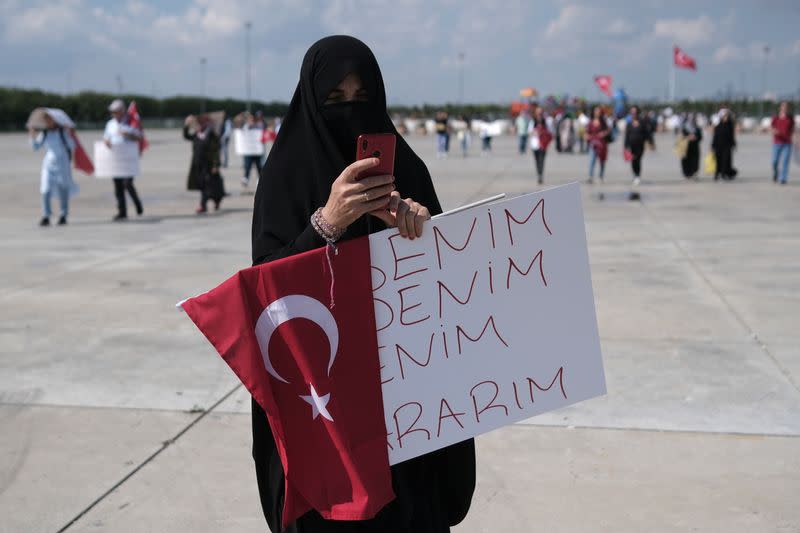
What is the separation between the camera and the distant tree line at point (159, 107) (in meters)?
57.1

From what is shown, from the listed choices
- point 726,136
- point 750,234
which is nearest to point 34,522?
point 750,234

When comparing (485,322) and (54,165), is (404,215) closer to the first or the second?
(485,322)

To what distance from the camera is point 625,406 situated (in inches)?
191

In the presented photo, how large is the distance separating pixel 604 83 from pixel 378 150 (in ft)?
198

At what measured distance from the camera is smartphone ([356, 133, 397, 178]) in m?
1.94

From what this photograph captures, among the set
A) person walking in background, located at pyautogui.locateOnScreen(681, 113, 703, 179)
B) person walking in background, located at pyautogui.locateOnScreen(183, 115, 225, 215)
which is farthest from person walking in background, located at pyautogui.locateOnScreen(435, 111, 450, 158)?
person walking in background, located at pyautogui.locateOnScreen(183, 115, 225, 215)

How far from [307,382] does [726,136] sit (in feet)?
61.4

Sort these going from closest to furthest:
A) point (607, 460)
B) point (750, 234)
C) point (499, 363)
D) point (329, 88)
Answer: point (329, 88)
point (499, 363)
point (607, 460)
point (750, 234)

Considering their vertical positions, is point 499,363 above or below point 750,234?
above

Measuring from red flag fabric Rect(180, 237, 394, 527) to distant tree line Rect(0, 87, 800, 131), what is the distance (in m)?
48.1

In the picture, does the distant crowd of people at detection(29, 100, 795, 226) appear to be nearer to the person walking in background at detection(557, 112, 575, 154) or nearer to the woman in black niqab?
the woman in black niqab

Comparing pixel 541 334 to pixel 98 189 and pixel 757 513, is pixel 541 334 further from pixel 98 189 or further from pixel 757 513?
pixel 98 189

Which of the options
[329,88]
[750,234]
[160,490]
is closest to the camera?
[329,88]

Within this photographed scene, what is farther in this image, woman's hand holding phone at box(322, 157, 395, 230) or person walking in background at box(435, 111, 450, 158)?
person walking in background at box(435, 111, 450, 158)
